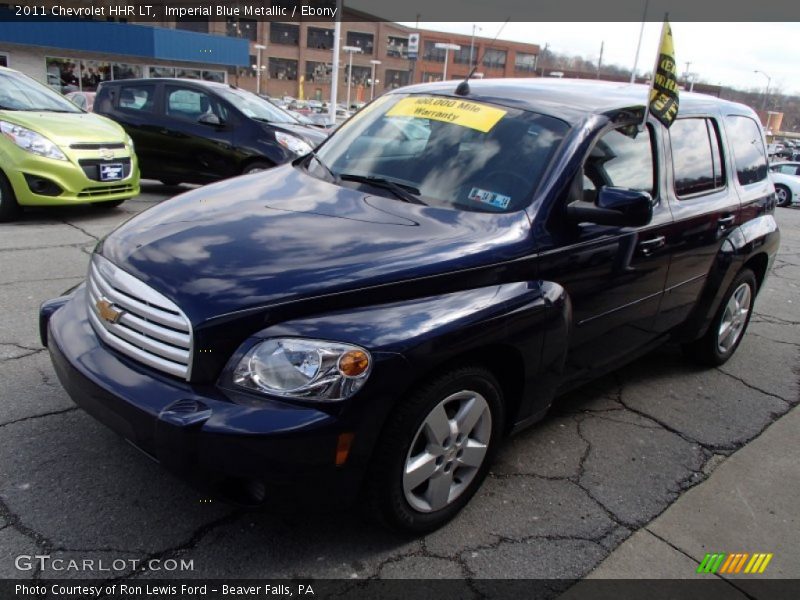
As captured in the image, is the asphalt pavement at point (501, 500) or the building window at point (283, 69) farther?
the building window at point (283, 69)

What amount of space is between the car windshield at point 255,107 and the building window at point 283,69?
3351 inches

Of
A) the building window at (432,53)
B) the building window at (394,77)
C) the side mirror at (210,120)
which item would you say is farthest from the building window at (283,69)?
the side mirror at (210,120)

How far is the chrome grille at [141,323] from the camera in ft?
7.07

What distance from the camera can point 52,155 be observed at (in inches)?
265

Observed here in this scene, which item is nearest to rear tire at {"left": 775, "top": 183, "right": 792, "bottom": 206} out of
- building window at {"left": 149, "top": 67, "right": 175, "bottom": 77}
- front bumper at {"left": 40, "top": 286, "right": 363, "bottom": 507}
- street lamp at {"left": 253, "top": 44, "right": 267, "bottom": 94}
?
front bumper at {"left": 40, "top": 286, "right": 363, "bottom": 507}

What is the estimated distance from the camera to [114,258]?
251 cm

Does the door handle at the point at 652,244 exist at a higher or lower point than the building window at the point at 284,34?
lower

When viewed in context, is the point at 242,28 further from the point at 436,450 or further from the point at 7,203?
the point at 436,450

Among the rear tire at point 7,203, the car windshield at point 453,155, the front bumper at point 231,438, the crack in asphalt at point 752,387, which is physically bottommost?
the crack in asphalt at point 752,387

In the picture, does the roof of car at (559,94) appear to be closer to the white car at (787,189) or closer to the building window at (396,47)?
the white car at (787,189)

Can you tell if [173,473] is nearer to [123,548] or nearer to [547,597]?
[123,548]

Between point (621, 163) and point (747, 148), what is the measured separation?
1.85 m

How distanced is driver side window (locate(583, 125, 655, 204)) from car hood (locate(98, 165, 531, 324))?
1.78 ft

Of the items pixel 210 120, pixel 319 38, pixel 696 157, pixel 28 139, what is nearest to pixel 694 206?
pixel 696 157
